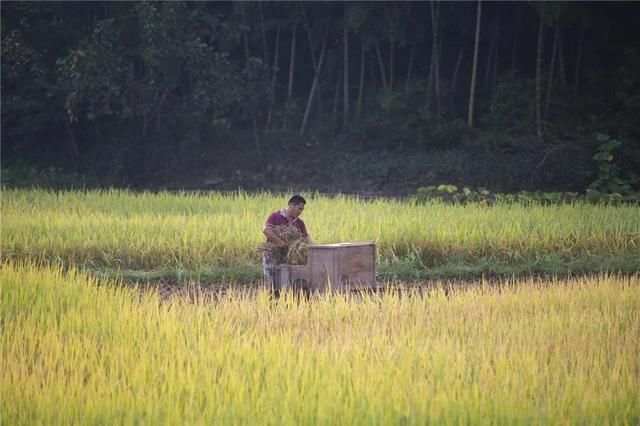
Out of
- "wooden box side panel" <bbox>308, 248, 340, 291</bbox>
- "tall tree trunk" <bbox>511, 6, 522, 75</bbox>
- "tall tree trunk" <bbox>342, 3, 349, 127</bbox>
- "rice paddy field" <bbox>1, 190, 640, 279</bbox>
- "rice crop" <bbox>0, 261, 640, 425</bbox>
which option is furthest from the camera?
"tall tree trunk" <bbox>342, 3, 349, 127</bbox>

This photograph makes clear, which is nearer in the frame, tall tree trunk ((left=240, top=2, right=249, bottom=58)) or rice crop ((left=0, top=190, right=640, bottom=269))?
rice crop ((left=0, top=190, right=640, bottom=269))

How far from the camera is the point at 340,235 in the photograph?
10.9 metres

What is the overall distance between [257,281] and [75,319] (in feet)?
11.3

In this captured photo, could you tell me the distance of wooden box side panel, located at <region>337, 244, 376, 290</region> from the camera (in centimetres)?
743

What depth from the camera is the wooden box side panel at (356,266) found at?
7.43m

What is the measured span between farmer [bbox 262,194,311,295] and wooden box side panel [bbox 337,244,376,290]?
457 millimetres

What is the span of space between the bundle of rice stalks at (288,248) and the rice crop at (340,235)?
2.28 m

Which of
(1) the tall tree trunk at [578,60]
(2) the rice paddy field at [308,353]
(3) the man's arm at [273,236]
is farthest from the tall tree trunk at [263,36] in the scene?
(3) the man's arm at [273,236]

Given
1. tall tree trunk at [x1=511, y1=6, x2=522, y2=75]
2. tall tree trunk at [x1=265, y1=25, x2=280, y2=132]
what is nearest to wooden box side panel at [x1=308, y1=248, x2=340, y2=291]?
tall tree trunk at [x1=511, y1=6, x2=522, y2=75]

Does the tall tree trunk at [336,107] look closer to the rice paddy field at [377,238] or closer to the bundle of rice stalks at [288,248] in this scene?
the rice paddy field at [377,238]

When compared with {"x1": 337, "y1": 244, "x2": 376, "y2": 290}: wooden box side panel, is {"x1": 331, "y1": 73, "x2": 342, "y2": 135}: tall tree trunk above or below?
above

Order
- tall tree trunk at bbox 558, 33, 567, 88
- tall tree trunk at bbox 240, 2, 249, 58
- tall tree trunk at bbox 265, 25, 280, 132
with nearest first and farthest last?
tall tree trunk at bbox 558, 33, 567, 88
tall tree trunk at bbox 240, 2, 249, 58
tall tree trunk at bbox 265, 25, 280, 132

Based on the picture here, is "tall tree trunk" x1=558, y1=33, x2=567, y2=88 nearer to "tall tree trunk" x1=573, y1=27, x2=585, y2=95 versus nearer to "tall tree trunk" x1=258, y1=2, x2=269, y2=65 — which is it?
"tall tree trunk" x1=573, y1=27, x2=585, y2=95

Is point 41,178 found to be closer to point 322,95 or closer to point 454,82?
point 322,95
